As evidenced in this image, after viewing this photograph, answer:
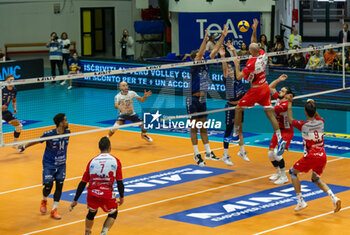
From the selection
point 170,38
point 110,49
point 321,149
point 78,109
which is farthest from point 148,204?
point 110,49

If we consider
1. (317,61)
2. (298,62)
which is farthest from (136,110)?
(317,61)

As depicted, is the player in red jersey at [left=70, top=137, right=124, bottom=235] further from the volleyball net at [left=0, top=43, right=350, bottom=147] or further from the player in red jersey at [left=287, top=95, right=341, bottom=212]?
the volleyball net at [left=0, top=43, right=350, bottom=147]

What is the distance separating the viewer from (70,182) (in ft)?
57.9

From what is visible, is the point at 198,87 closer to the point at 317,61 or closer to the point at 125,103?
the point at 125,103

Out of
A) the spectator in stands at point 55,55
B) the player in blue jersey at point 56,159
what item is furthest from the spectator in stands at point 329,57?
the player in blue jersey at point 56,159

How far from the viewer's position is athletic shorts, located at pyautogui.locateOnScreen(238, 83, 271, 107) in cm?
1705

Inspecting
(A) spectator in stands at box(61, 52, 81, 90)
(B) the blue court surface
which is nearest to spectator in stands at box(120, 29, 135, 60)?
(A) spectator in stands at box(61, 52, 81, 90)

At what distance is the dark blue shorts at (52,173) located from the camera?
14938 mm

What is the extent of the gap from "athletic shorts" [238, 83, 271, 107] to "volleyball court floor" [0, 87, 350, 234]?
1.93 metres

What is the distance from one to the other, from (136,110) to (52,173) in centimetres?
1052

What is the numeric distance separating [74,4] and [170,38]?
22.7 ft

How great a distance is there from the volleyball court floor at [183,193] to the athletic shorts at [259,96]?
6.32 ft

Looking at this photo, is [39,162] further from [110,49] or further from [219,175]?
[110,49]

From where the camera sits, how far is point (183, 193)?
16516 millimetres
